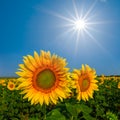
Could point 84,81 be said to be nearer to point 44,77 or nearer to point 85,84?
point 85,84

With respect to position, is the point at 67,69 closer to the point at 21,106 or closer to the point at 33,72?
the point at 33,72

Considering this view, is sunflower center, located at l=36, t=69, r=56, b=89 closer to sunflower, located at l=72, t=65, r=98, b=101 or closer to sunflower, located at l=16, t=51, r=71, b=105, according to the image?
sunflower, located at l=16, t=51, r=71, b=105

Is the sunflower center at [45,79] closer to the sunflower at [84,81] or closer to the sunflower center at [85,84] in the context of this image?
the sunflower at [84,81]

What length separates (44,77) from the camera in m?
3.17

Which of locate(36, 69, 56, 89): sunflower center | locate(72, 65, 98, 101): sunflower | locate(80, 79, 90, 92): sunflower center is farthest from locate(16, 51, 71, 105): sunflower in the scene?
locate(80, 79, 90, 92): sunflower center

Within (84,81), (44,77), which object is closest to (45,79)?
(44,77)

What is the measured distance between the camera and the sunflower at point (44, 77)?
318 cm

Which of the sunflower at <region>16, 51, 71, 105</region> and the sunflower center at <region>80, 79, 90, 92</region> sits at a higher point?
the sunflower center at <region>80, 79, 90, 92</region>

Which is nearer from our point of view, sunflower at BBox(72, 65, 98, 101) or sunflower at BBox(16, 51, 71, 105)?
sunflower at BBox(16, 51, 71, 105)

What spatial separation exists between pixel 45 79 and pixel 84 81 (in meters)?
1.05

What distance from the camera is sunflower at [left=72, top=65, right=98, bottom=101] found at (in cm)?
399

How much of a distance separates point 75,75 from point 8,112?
622 cm

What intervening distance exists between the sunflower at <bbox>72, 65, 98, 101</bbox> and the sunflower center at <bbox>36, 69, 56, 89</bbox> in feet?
2.48

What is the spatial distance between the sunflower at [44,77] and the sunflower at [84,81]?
2.36 feet
